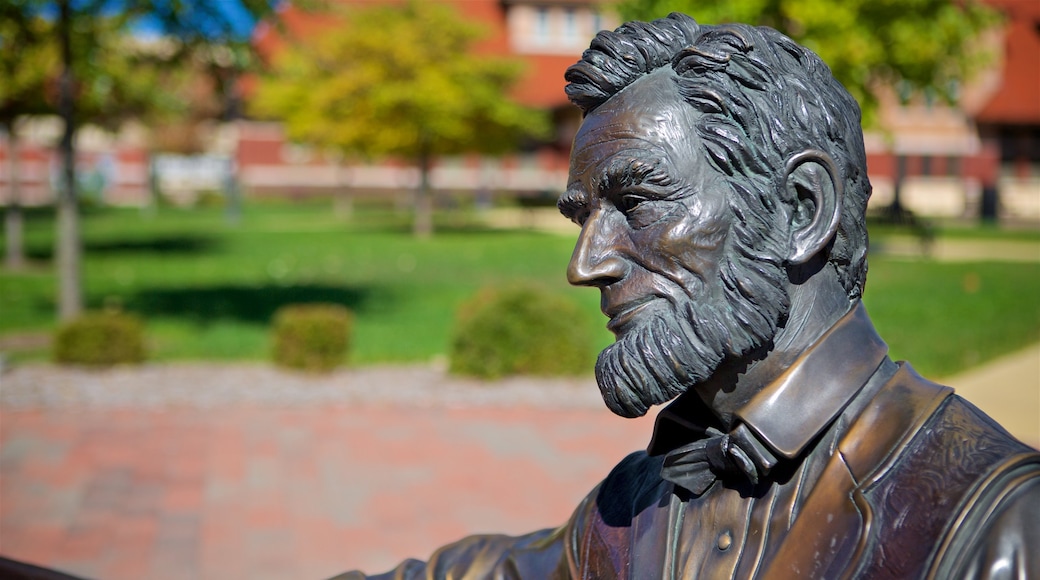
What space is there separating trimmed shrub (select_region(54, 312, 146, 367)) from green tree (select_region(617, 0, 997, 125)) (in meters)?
8.91

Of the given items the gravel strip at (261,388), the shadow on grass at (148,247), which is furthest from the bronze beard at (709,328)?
the shadow on grass at (148,247)

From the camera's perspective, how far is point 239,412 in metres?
8.33

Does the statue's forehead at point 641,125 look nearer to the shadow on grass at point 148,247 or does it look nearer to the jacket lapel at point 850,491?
the jacket lapel at point 850,491

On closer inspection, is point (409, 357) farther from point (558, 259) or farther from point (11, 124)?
point (11, 124)

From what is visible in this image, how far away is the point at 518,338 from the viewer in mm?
9602

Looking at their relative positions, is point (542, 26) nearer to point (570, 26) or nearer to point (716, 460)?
point (570, 26)

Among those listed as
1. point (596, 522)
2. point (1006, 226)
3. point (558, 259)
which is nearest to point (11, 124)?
point (558, 259)

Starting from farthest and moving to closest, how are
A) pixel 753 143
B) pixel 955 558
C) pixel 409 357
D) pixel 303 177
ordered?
pixel 303 177, pixel 409 357, pixel 753 143, pixel 955 558

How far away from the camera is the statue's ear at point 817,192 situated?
1.24 metres

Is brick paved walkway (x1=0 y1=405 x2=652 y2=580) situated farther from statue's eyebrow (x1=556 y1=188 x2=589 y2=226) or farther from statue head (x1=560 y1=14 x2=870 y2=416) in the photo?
statue head (x1=560 y1=14 x2=870 y2=416)

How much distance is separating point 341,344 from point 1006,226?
2720cm

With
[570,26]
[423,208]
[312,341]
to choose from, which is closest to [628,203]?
[312,341]

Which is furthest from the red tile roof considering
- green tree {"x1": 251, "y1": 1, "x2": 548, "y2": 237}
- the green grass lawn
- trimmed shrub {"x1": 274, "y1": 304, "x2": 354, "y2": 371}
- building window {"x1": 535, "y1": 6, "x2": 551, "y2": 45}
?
trimmed shrub {"x1": 274, "y1": 304, "x2": 354, "y2": 371}

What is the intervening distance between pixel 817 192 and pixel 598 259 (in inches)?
10.6
